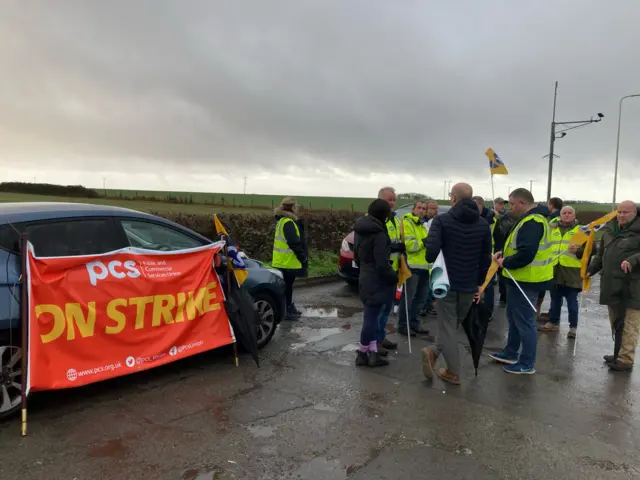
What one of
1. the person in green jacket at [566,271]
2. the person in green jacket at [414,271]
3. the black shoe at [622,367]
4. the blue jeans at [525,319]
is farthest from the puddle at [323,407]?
the person in green jacket at [566,271]

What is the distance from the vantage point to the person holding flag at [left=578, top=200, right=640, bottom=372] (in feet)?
17.7

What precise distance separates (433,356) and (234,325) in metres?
2.16

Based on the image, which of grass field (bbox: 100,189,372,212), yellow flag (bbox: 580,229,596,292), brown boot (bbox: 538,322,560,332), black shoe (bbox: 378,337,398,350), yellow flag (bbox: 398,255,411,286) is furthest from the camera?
grass field (bbox: 100,189,372,212)

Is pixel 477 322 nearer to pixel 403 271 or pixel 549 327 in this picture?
pixel 403 271

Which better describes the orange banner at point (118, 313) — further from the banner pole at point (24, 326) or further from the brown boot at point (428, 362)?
the brown boot at point (428, 362)

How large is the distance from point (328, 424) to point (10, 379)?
2560 millimetres

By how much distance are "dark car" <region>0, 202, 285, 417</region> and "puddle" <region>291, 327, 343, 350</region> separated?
959 millimetres

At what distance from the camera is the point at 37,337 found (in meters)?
3.79

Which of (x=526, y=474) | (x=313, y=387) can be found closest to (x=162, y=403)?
(x=313, y=387)

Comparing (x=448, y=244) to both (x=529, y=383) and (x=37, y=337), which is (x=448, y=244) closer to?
(x=529, y=383)

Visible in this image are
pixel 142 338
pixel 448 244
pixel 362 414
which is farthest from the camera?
pixel 448 244

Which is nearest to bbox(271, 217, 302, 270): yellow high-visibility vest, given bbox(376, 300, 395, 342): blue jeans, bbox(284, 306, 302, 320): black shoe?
bbox(284, 306, 302, 320): black shoe

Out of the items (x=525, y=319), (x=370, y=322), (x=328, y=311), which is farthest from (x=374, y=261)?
(x=328, y=311)

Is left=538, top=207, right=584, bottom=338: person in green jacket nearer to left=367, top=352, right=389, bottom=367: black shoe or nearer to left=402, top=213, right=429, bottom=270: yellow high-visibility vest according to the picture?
left=402, top=213, right=429, bottom=270: yellow high-visibility vest
